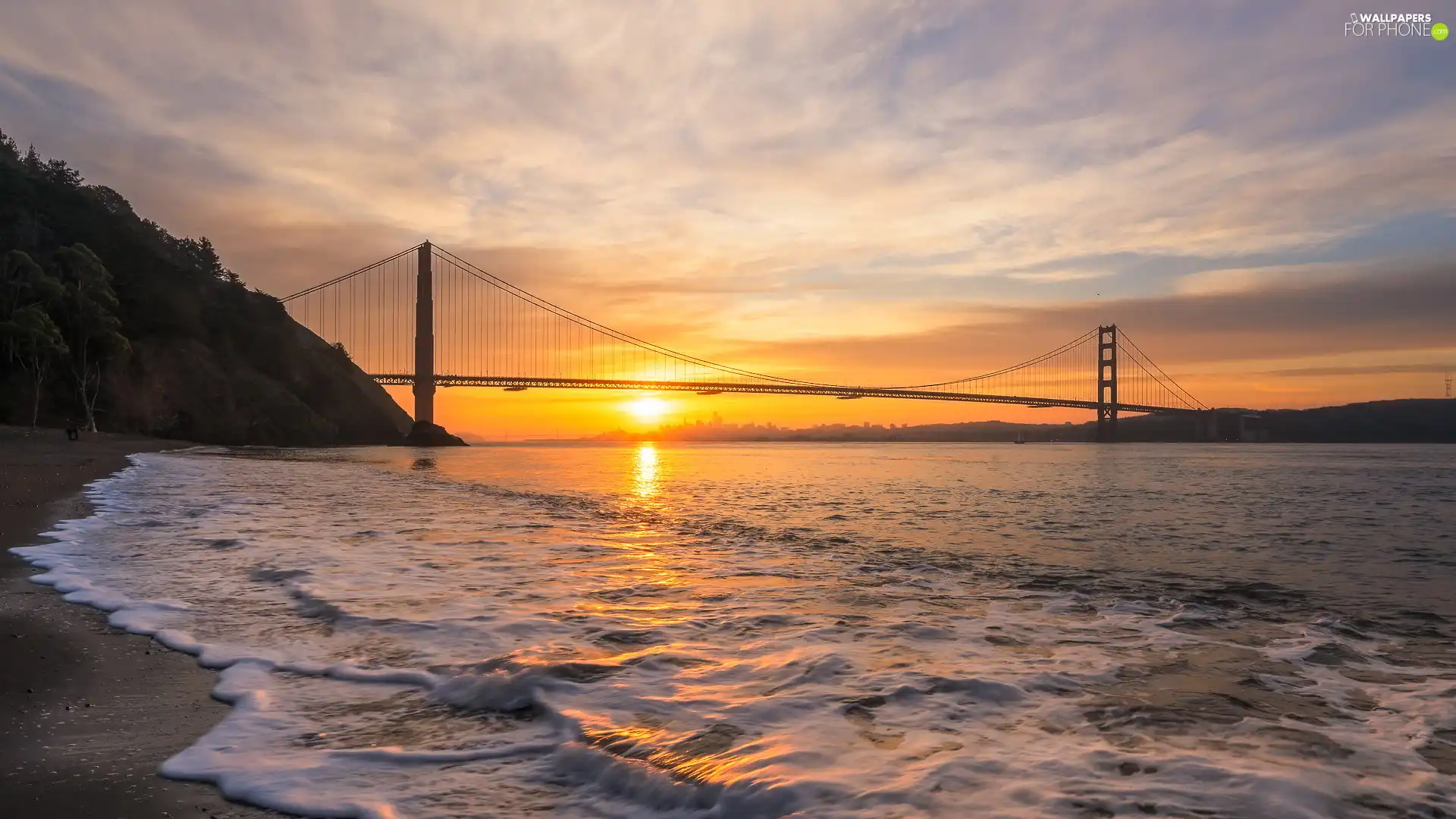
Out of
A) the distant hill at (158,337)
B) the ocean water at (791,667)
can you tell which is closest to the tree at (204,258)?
the distant hill at (158,337)

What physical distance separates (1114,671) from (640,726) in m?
2.63

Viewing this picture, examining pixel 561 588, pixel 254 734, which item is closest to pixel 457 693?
pixel 254 734

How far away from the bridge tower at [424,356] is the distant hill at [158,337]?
7686mm

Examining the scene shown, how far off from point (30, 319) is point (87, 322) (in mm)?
5577

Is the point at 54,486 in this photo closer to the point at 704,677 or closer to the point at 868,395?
the point at 704,677

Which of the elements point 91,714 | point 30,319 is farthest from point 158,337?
point 91,714

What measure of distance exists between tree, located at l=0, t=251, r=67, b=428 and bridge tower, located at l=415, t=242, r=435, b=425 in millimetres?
26400

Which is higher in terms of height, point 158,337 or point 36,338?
point 158,337

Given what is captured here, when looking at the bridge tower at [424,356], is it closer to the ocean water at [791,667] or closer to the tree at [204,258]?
the tree at [204,258]

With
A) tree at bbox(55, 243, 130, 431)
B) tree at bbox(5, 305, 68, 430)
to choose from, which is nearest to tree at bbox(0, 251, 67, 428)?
tree at bbox(5, 305, 68, 430)

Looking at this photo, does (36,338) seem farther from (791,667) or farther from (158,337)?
(791,667)

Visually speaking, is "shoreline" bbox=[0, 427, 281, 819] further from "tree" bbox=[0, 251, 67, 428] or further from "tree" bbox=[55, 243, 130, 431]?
"tree" bbox=[55, 243, 130, 431]

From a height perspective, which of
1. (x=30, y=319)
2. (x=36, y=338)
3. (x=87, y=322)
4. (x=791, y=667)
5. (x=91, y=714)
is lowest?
(x=791, y=667)

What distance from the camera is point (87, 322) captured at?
42688mm
